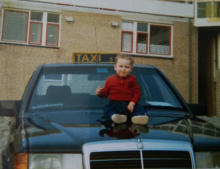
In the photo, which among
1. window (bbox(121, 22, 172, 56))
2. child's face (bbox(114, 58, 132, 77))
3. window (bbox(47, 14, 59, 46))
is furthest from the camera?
window (bbox(121, 22, 172, 56))

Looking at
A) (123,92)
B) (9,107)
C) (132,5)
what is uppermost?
(132,5)

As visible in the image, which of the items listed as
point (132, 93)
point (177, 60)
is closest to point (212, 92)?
point (177, 60)

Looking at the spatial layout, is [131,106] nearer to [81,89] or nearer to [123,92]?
[123,92]

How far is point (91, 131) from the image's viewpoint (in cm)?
156

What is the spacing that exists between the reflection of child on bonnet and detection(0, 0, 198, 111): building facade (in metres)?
0.99

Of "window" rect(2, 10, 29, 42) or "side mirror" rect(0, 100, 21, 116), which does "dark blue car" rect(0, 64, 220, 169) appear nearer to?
"side mirror" rect(0, 100, 21, 116)

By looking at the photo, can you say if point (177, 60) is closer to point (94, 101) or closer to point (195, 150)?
point (94, 101)

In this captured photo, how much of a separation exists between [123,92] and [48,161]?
0.83 m

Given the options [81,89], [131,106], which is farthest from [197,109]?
[81,89]

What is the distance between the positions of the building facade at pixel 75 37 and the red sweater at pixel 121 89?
0.99 meters

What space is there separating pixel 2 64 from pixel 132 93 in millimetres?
2170

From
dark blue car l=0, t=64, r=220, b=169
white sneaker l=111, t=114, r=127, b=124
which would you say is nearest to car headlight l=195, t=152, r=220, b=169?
dark blue car l=0, t=64, r=220, b=169

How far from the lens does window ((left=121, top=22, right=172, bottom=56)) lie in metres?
4.53

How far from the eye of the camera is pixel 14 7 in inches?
144
